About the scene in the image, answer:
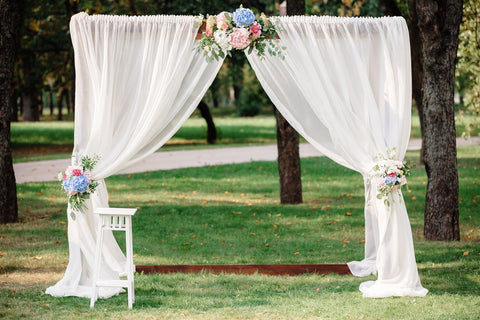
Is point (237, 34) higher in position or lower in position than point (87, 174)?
higher

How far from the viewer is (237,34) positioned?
673 cm

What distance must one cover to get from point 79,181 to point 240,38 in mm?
2242

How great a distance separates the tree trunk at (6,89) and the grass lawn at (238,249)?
1.58 ft

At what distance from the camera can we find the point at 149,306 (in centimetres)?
644

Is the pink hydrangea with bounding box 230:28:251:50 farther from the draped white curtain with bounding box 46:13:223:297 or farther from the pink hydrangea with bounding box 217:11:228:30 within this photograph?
the draped white curtain with bounding box 46:13:223:297

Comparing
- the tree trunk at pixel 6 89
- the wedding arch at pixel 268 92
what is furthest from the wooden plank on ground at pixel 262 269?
the tree trunk at pixel 6 89

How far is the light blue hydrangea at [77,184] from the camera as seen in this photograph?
687 cm

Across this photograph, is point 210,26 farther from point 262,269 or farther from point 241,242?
point 241,242

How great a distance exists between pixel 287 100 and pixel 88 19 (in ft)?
7.67

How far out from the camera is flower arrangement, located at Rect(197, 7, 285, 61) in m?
6.76

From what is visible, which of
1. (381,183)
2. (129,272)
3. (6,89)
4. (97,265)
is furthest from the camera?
(6,89)

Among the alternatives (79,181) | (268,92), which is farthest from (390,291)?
(79,181)

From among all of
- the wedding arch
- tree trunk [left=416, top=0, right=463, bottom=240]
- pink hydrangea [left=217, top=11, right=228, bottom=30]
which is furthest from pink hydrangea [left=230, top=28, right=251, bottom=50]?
tree trunk [left=416, top=0, right=463, bottom=240]

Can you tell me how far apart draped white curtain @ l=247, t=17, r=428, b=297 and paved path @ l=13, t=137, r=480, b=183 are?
32.3 ft
